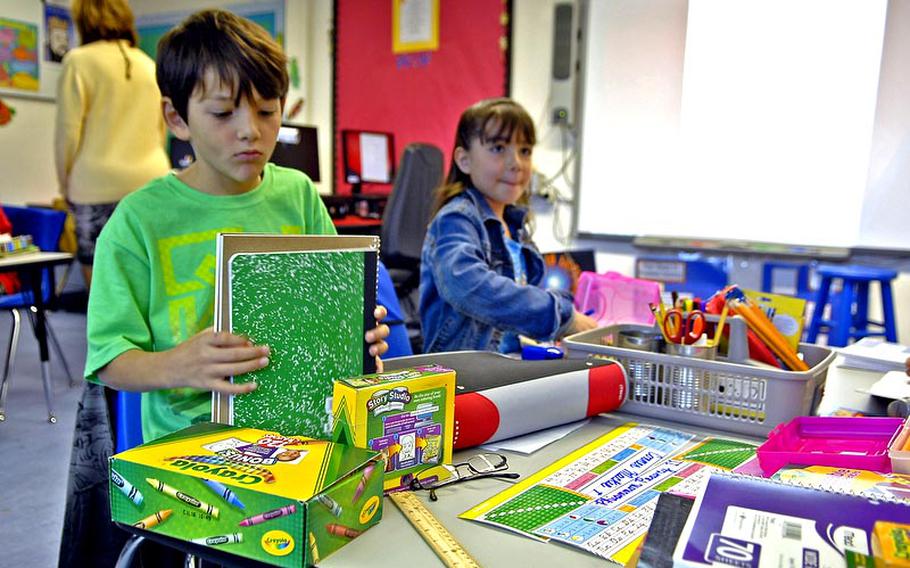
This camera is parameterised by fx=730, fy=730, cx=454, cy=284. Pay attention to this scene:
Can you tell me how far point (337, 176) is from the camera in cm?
529

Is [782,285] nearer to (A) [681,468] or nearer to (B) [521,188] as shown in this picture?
(B) [521,188]

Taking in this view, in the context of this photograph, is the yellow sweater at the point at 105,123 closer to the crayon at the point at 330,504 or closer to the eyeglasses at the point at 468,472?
the eyeglasses at the point at 468,472

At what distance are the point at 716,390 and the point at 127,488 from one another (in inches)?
28.9

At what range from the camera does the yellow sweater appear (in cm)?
305

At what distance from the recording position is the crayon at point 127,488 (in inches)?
25.0

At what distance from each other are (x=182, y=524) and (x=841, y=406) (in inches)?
37.7

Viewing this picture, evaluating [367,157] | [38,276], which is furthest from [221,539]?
[367,157]

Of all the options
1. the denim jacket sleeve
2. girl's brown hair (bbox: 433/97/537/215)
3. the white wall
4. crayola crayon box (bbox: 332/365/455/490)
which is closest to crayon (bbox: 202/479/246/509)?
crayola crayon box (bbox: 332/365/455/490)

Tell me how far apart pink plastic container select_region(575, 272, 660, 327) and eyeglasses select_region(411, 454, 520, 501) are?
2.44 feet

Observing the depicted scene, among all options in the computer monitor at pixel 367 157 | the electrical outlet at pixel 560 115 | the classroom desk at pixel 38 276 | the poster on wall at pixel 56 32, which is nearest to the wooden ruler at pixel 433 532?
the classroom desk at pixel 38 276

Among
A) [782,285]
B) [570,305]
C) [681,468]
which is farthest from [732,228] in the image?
[681,468]

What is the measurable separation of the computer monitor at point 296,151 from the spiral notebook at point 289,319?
134 inches

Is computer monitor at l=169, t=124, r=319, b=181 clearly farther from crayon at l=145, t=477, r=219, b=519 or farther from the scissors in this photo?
crayon at l=145, t=477, r=219, b=519

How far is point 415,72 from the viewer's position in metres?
4.82
